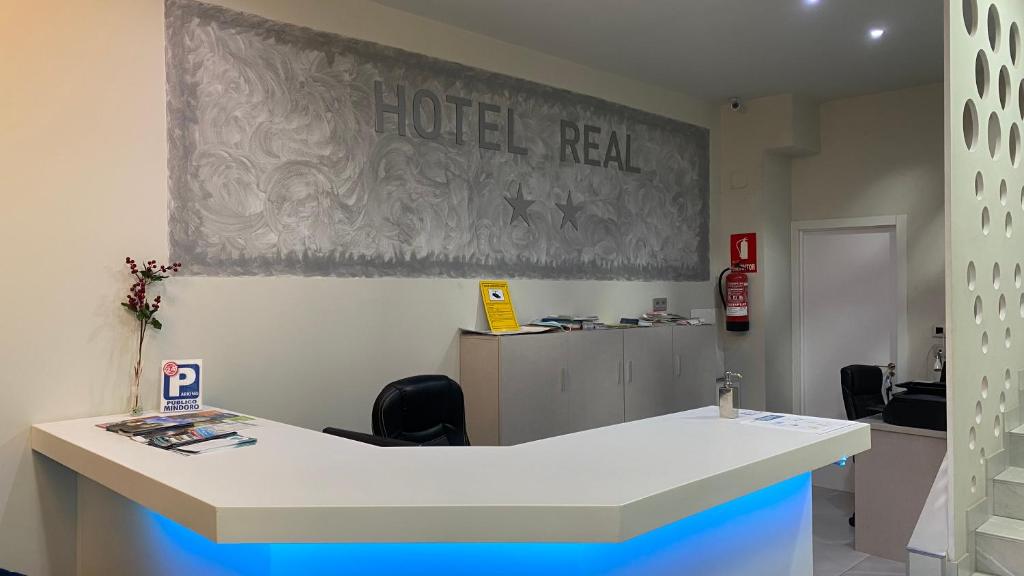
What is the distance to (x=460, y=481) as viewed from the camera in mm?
1915

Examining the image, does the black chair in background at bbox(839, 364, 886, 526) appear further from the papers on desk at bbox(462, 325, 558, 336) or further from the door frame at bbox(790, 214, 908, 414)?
the papers on desk at bbox(462, 325, 558, 336)

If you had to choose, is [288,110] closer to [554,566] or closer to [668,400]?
[554,566]

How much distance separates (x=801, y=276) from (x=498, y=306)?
10.7 feet

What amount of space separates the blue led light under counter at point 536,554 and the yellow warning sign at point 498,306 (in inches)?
90.3

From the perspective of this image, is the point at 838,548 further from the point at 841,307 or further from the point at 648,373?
the point at 841,307

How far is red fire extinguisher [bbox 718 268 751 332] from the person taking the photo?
20.8 ft

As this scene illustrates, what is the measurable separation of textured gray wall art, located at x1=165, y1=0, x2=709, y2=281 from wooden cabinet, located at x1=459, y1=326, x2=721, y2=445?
0.54 meters

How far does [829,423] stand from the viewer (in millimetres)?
2832

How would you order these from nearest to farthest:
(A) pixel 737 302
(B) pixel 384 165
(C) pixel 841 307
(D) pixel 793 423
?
(D) pixel 793 423, (B) pixel 384 165, (A) pixel 737 302, (C) pixel 841 307

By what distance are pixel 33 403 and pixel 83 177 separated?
0.93 metres

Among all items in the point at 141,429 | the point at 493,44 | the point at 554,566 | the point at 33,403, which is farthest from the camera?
the point at 493,44

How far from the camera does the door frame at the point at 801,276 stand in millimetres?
6062

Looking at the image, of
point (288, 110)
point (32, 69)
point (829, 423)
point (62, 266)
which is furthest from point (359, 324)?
point (829, 423)

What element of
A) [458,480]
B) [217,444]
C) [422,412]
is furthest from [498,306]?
[458,480]
